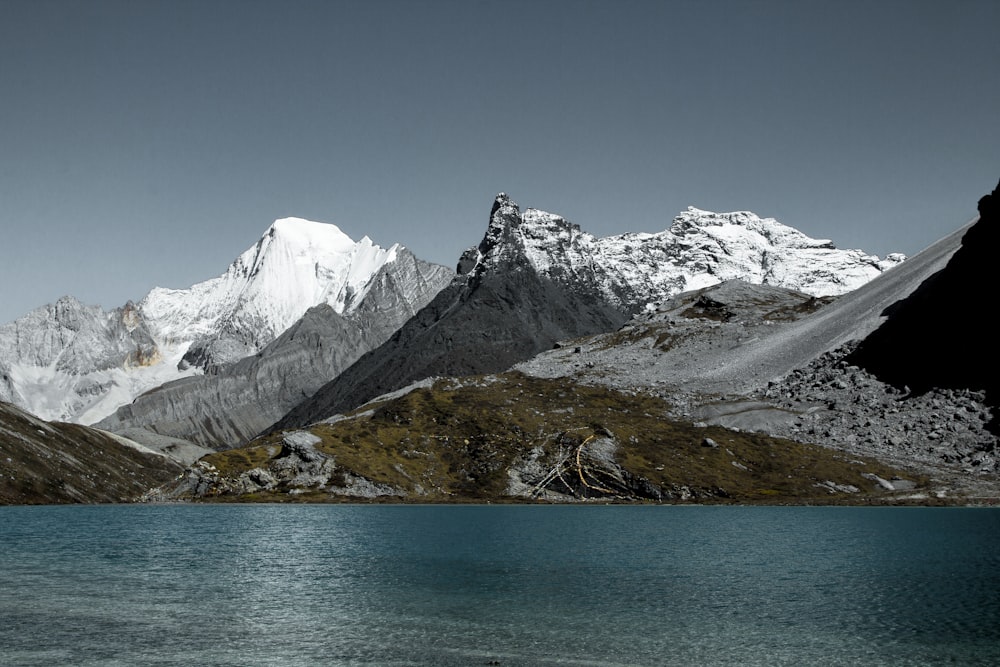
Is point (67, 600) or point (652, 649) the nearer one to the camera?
point (652, 649)

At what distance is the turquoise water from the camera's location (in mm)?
48250

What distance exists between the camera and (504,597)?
6538 cm

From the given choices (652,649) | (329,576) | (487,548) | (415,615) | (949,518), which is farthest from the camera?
(949,518)

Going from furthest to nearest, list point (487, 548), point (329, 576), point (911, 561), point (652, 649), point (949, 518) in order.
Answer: point (949, 518), point (487, 548), point (911, 561), point (329, 576), point (652, 649)

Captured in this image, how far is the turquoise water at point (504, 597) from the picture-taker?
158ft

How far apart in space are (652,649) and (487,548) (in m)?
53.6

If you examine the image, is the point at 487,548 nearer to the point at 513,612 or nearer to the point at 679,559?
the point at 679,559

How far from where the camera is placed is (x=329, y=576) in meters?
77.4

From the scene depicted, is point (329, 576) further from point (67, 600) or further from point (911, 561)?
point (911, 561)

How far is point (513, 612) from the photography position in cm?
5919

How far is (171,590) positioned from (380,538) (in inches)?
1850

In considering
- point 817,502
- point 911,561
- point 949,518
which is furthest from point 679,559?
point 817,502

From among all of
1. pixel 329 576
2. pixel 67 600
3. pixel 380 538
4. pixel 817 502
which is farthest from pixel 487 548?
pixel 817 502

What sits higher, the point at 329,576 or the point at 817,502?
the point at 329,576
